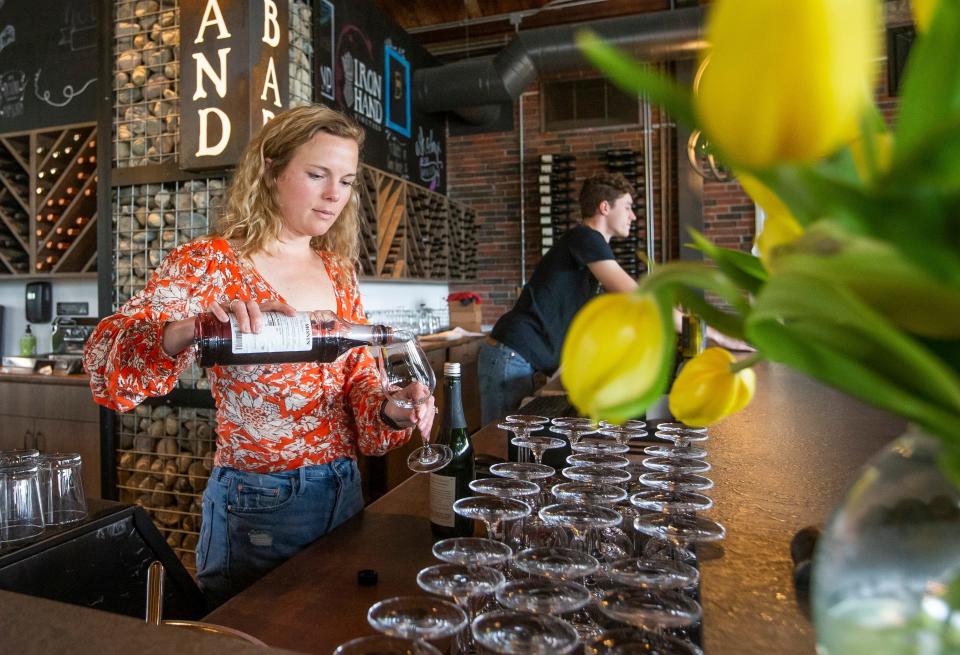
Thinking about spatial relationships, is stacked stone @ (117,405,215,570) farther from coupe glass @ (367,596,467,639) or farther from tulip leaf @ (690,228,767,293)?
tulip leaf @ (690,228,767,293)

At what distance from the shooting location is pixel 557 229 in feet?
21.4

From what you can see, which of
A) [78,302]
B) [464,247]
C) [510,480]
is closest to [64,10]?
[78,302]

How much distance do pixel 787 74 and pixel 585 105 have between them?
6765mm

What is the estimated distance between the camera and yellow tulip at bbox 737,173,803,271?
1.27ft

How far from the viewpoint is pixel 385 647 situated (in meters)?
0.58

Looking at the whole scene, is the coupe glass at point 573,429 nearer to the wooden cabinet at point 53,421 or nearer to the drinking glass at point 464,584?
the drinking glass at point 464,584

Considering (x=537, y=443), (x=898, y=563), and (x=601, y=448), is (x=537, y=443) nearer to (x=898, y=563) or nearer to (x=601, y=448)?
(x=601, y=448)

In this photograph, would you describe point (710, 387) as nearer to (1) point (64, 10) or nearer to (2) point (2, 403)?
(2) point (2, 403)

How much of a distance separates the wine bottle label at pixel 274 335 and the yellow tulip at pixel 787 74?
111cm

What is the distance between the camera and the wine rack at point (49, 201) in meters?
4.22

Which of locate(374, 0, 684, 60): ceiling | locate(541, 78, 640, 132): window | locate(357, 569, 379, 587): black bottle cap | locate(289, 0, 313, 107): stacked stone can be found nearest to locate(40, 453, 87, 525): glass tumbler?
locate(357, 569, 379, 587): black bottle cap

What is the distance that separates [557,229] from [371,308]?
6.70 feet

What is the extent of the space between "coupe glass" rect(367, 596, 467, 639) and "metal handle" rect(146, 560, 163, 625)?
37cm

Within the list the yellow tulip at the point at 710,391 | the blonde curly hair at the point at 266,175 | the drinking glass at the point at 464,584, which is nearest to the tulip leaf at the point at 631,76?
the yellow tulip at the point at 710,391
